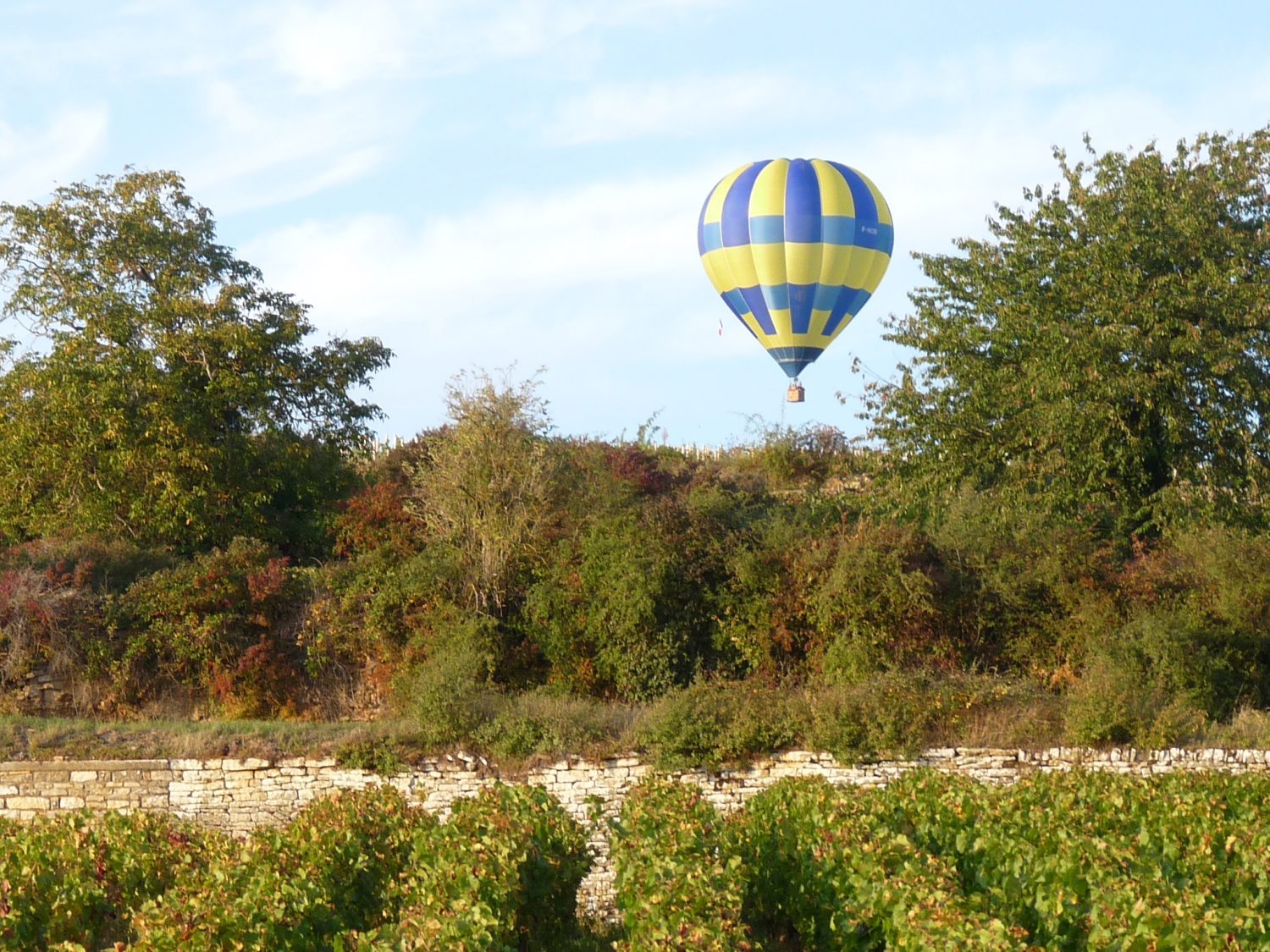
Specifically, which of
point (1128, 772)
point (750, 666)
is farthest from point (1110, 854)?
point (750, 666)

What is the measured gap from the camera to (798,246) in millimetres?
24906

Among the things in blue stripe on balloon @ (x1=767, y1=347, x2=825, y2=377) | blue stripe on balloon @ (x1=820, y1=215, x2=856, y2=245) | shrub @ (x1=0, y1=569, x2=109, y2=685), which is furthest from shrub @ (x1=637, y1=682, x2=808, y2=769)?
blue stripe on balloon @ (x1=820, y1=215, x2=856, y2=245)

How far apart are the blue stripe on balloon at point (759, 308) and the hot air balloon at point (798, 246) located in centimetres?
2

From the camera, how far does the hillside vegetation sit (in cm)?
1862

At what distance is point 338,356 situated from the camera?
Result: 27344 millimetres

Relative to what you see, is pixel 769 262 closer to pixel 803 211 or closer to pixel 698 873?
pixel 803 211

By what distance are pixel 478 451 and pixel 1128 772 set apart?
37.8 ft

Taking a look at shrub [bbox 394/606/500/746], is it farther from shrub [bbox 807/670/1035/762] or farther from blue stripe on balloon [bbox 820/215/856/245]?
blue stripe on balloon [bbox 820/215/856/245]

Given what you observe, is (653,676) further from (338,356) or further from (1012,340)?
(338,356)

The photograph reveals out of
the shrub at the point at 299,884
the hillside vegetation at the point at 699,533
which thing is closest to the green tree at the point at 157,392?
the hillside vegetation at the point at 699,533

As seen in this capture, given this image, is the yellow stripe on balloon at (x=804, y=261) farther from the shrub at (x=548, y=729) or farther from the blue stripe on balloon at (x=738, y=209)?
the shrub at (x=548, y=729)

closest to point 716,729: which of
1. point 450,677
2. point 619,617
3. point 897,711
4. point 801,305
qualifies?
point 897,711

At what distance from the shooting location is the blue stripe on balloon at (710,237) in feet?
85.3

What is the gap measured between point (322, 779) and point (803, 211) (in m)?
13.4
